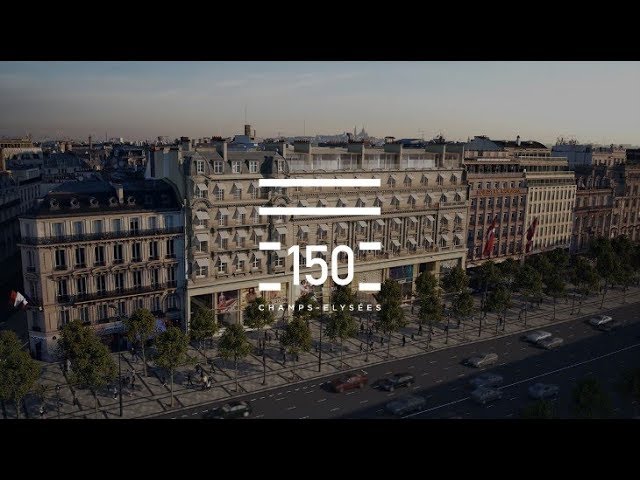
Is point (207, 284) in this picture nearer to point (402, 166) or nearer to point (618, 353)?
point (402, 166)

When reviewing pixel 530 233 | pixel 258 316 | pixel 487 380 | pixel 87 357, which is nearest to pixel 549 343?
pixel 487 380

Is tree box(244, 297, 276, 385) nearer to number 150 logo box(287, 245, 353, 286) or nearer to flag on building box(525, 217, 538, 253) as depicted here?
number 150 logo box(287, 245, 353, 286)

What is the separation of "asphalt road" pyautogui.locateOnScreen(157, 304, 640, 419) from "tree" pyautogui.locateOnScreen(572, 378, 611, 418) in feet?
10.7

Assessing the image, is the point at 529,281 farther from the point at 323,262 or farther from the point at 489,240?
the point at 323,262

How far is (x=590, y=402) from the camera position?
24312 millimetres

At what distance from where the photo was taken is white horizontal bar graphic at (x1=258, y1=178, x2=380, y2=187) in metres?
38.1

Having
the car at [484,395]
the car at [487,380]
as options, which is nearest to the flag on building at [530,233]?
the car at [487,380]

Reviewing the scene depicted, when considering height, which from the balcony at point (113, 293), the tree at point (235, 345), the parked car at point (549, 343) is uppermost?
the balcony at point (113, 293)

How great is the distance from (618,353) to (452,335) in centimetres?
1033

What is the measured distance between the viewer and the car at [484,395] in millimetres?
29391

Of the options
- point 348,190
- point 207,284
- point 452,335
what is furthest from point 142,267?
point 452,335

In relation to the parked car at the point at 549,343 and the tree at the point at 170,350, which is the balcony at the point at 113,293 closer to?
the tree at the point at 170,350

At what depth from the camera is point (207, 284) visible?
3747 cm

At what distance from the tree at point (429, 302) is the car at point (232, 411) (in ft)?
46.1
